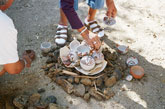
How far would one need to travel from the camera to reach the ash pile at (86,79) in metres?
2.21

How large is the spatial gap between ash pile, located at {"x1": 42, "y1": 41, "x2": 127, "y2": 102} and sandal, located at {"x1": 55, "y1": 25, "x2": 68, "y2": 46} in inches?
14.3

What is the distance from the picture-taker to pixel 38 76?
8.04 feet

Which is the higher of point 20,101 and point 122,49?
point 122,49

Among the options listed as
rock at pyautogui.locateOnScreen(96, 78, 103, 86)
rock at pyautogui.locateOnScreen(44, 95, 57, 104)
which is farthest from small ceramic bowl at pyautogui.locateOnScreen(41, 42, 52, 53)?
rock at pyautogui.locateOnScreen(96, 78, 103, 86)

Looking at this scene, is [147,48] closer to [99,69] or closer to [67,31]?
→ [99,69]

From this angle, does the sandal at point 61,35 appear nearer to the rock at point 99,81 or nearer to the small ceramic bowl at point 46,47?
the small ceramic bowl at point 46,47

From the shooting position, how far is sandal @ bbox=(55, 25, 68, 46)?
9.22 feet

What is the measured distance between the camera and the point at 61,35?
287 centimetres

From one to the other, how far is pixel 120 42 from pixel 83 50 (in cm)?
83

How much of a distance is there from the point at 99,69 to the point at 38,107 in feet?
2.77

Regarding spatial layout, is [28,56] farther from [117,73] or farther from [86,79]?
[117,73]

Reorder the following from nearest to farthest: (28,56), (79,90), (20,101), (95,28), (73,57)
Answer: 1. (20,101)
2. (79,90)
3. (73,57)
4. (28,56)
5. (95,28)

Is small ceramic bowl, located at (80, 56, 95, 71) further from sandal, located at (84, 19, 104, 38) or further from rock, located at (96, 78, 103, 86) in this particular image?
sandal, located at (84, 19, 104, 38)

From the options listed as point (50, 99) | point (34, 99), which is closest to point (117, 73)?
point (50, 99)
